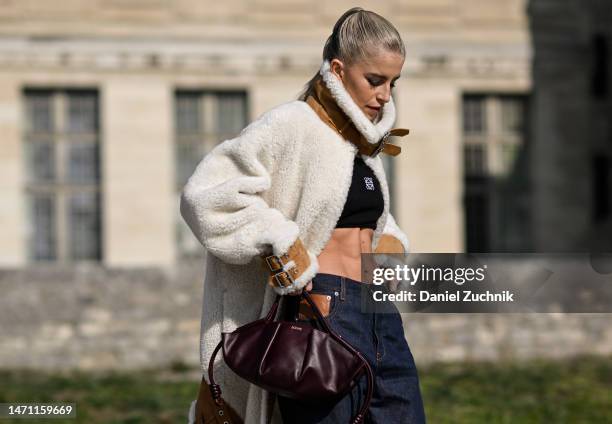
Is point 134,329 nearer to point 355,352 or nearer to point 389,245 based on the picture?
point 389,245

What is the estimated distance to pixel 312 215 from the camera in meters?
3.21

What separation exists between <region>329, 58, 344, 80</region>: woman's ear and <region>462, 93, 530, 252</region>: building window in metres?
13.1

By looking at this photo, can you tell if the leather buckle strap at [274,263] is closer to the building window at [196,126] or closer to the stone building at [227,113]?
the stone building at [227,113]

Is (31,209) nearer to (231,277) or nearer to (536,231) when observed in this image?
(536,231)

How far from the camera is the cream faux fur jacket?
315 centimetres

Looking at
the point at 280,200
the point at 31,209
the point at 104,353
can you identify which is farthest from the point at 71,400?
the point at 280,200

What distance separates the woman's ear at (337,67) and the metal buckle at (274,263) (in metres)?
0.65

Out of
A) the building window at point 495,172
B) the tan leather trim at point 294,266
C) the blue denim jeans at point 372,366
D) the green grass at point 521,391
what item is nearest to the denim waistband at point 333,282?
the blue denim jeans at point 372,366

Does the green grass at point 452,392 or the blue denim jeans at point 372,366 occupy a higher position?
the blue denim jeans at point 372,366

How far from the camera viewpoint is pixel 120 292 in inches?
488

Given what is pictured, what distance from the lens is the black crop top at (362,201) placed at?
3.33 m

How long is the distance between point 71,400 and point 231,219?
7.08 m

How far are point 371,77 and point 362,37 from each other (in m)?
0.14

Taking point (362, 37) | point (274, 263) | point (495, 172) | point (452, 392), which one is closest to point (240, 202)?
point (274, 263)
